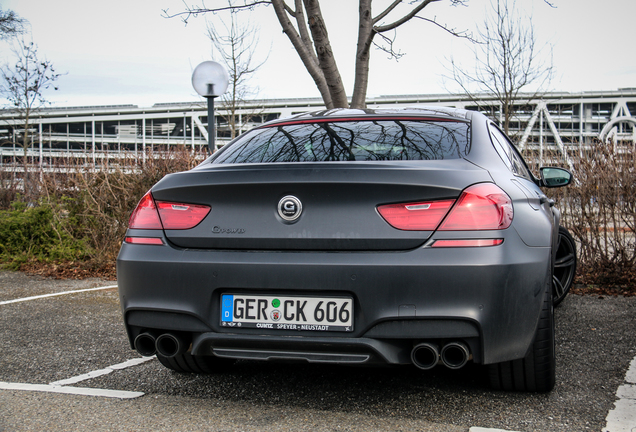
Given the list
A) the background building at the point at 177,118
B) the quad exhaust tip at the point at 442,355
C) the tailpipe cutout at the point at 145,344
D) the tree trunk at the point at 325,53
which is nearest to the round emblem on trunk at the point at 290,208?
the quad exhaust tip at the point at 442,355

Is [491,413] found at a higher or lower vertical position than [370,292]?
lower

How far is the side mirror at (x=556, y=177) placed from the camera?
4293 millimetres

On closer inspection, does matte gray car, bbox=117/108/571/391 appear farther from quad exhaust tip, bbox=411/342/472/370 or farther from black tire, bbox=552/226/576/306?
black tire, bbox=552/226/576/306

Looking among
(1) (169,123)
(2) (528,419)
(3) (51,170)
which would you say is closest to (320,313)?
A: (2) (528,419)

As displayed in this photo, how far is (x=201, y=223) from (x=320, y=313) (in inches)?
25.2

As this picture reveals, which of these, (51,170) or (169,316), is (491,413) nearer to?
(169,316)

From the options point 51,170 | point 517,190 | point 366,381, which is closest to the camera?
point 517,190

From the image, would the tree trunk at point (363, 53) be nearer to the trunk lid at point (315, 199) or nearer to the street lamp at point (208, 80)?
the street lamp at point (208, 80)

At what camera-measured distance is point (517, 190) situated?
2688mm

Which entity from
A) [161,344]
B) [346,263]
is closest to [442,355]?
[346,263]

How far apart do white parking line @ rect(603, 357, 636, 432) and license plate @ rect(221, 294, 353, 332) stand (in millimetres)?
1177

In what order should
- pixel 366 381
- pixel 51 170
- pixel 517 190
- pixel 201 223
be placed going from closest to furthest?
pixel 201 223, pixel 517 190, pixel 366 381, pixel 51 170

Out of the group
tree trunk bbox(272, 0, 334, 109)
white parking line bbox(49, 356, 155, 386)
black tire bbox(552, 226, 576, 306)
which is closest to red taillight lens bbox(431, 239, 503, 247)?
white parking line bbox(49, 356, 155, 386)

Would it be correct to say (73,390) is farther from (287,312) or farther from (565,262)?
(565,262)
